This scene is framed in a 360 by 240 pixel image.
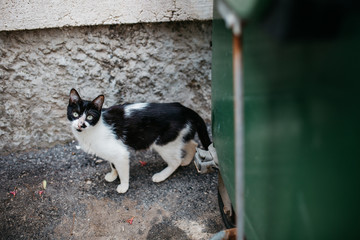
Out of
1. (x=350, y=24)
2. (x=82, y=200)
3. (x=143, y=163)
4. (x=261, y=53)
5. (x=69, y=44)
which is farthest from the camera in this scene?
(x=143, y=163)

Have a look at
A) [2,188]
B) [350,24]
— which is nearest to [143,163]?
[2,188]

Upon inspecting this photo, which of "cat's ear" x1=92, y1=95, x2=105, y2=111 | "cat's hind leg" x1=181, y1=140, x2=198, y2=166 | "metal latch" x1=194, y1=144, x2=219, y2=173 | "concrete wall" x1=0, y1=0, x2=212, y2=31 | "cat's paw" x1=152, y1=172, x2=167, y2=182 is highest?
"concrete wall" x1=0, y1=0, x2=212, y2=31

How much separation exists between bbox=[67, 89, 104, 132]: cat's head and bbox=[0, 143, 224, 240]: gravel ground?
65 cm

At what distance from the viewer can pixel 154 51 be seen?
2.87 meters

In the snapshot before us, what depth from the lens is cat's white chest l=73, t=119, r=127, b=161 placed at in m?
2.33

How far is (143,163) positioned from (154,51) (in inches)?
39.7

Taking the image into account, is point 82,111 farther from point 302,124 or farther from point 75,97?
point 302,124

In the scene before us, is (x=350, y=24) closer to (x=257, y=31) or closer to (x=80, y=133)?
(x=257, y=31)

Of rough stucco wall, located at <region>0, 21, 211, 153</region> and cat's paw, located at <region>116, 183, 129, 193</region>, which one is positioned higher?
rough stucco wall, located at <region>0, 21, 211, 153</region>

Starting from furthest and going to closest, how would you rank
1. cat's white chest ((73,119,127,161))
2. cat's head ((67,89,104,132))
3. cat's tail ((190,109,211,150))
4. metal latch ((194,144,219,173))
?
cat's tail ((190,109,211,150)), cat's white chest ((73,119,127,161)), cat's head ((67,89,104,132)), metal latch ((194,144,219,173))

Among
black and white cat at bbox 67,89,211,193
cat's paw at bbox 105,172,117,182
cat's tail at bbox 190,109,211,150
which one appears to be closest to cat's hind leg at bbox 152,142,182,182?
black and white cat at bbox 67,89,211,193

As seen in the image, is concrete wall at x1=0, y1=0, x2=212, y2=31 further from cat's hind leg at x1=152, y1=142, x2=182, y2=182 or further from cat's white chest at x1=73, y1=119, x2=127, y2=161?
cat's hind leg at x1=152, y1=142, x2=182, y2=182

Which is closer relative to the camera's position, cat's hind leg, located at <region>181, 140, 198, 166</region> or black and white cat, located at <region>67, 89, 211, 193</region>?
black and white cat, located at <region>67, 89, 211, 193</region>

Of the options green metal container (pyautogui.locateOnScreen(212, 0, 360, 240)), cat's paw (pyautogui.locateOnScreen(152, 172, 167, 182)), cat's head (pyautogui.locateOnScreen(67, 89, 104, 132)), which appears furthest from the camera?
cat's paw (pyautogui.locateOnScreen(152, 172, 167, 182))
